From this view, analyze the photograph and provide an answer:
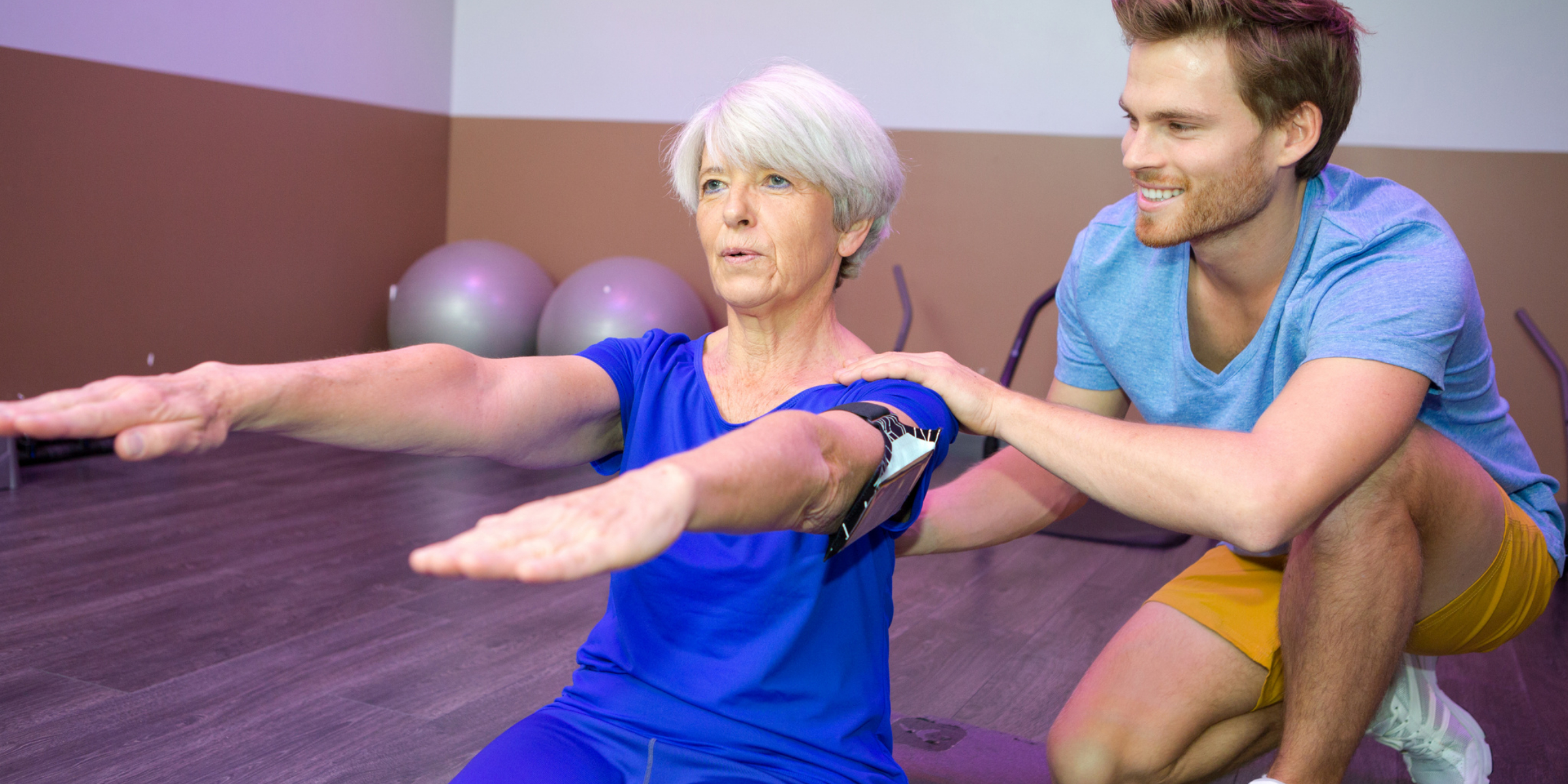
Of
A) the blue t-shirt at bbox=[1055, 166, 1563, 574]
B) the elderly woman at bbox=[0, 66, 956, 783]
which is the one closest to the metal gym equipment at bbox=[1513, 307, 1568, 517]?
the blue t-shirt at bbox=[1055, 166, 1563, 574]

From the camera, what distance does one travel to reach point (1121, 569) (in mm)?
3357

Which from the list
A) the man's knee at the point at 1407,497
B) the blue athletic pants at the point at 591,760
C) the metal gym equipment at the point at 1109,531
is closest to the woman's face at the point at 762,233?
the blue athletic pants at the point at 591,760

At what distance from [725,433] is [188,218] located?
4.11m

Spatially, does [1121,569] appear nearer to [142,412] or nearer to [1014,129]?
[1014,129]

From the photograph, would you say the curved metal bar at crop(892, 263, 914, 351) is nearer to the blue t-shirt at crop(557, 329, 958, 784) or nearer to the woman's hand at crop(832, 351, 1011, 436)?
the woman's hand at crop(832, 351, 1011, 436)

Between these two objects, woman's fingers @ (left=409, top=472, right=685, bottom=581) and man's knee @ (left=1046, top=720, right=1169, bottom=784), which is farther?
man's knee @ (left=1046, top=720, right=1169, bottom=784)

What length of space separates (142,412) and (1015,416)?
2.95ft

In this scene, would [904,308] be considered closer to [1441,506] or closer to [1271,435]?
[1441,506]

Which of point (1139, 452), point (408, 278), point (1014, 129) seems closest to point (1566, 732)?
point (1139, 452)

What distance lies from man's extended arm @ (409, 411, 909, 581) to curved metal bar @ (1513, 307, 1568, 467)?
3.79 meters

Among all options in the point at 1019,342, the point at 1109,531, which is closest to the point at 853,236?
the point at 1109,531

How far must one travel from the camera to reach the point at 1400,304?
1.43m

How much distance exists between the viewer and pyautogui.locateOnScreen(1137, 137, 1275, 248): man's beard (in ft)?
5.19

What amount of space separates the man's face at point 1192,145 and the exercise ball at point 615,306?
3.08 metres
